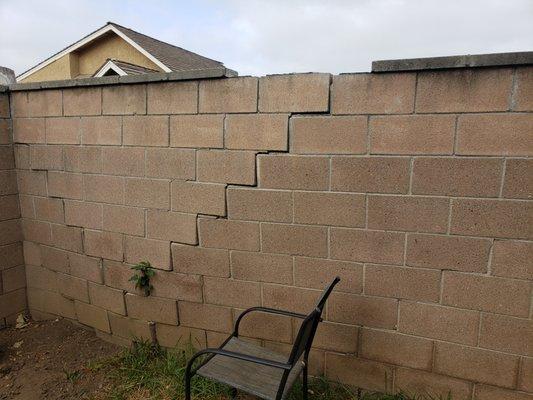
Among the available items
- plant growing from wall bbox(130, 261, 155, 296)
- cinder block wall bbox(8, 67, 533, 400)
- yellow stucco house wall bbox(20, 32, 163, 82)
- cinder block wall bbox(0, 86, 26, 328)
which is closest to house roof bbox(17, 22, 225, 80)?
yellow stucco house wall bbox(20, 32, 163, 82)

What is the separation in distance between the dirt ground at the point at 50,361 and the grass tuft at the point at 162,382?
4.9 inches

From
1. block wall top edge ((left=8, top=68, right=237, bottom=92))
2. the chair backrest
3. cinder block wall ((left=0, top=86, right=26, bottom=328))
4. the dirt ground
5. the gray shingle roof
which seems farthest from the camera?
the gray shingle roof

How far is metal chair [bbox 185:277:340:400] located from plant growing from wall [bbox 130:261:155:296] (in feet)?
2.95

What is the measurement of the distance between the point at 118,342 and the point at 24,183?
1.63 m

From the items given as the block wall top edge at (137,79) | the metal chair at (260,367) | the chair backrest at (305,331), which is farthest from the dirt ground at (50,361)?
the block wall top edge at (137,79)

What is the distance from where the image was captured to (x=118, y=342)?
3137 millimetres

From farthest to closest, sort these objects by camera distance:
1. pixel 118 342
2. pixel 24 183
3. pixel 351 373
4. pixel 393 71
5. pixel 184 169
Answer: pixel 24 183 < pixel 118 342 < pixel 184 169 < pixel 351 373 < pixel 393 71

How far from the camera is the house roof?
36.6 ft

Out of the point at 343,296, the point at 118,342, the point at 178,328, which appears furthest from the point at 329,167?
the point at 118,342

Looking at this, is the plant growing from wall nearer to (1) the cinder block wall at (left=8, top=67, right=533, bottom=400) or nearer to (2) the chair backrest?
(1) the cinder block wall at (left=8, top=67, right=533, bottom=400)

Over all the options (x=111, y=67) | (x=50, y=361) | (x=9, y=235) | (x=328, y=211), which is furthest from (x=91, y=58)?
(x=328, y=211)

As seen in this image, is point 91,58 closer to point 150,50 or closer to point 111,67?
point 150,50

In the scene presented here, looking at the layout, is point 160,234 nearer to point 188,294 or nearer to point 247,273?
point 188,294

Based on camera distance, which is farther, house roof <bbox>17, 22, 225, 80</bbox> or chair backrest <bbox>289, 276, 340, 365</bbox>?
house roof <bbox>17, 22, 225, 80</bbox>
